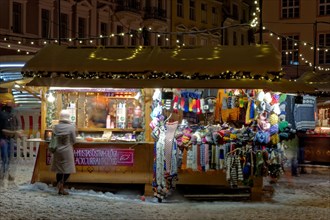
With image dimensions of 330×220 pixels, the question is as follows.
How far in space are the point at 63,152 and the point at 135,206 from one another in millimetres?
2054

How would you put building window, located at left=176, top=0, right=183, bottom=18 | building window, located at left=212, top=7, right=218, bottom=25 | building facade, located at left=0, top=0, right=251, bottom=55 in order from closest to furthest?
building facade, located at left=0, top=0, right=251, bottom=55 → building window, located at left=176, top=0, right=183, bottom=18 → building window, located at left=212, top=7, right=218, bottom=25

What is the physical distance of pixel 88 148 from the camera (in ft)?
47.0

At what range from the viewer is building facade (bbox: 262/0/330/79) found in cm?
3950

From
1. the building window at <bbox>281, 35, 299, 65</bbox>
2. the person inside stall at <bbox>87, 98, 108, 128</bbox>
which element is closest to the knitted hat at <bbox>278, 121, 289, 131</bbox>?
the person inside stall at <bbox>87, 98, 108, 128</bbox>

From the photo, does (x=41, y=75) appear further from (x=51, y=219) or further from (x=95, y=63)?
(x=51, y=219)

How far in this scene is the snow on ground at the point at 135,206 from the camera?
440 inches

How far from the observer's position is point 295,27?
132 feet

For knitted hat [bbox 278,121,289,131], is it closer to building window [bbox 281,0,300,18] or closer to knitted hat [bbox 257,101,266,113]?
knitted hat [bbox 257,101,266,113]

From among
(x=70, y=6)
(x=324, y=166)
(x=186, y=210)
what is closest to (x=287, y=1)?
(x=70, y=6)

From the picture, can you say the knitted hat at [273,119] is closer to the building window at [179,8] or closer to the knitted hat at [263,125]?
the knitted hat at [263,125]

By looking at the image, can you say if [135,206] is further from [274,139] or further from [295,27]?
[295,27]

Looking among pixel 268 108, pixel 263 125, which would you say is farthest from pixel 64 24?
pixel 263 125

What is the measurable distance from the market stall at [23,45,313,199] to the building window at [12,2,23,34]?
17.7m

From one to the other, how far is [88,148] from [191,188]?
8.67 ft
